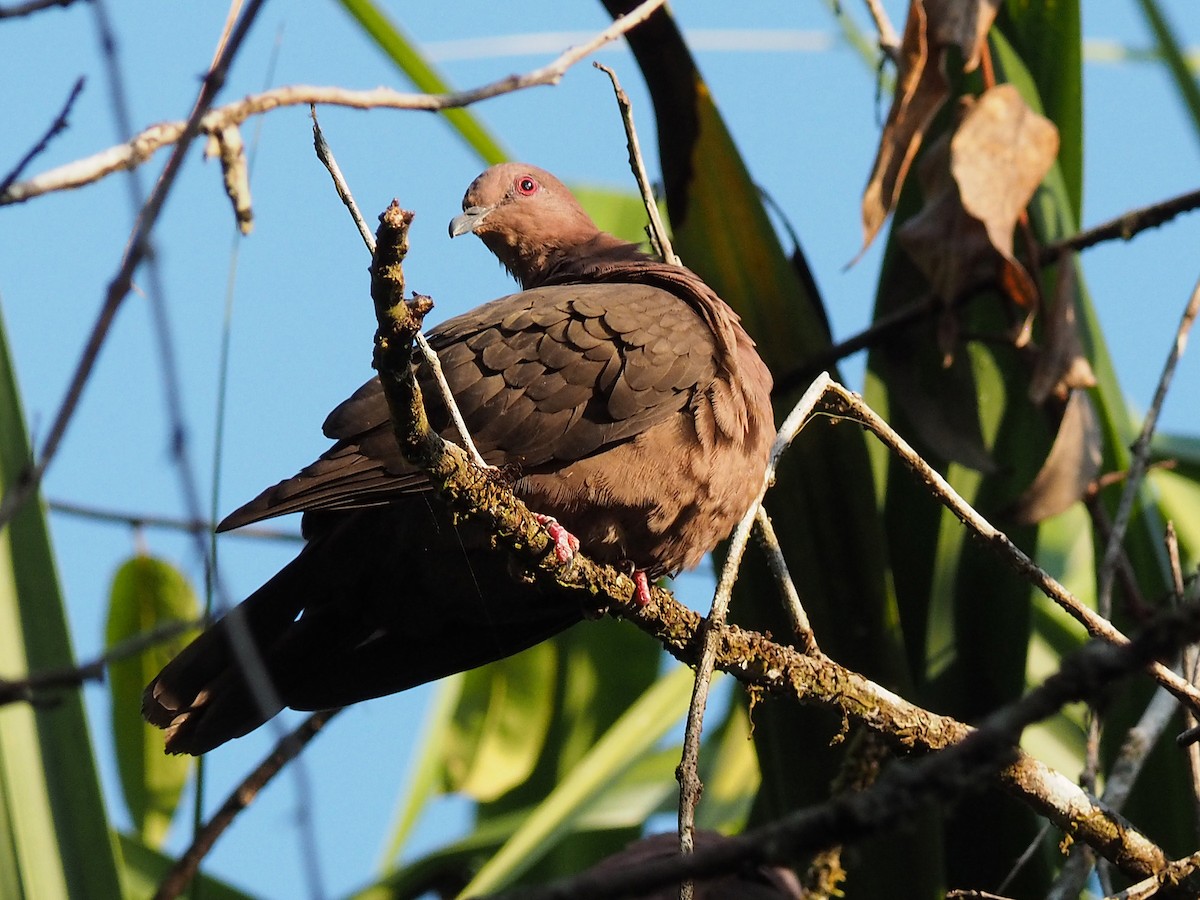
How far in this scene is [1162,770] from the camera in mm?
4387

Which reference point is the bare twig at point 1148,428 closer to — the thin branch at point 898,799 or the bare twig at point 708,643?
the bare twig at point 708,643

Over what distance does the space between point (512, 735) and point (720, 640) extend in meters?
3.20

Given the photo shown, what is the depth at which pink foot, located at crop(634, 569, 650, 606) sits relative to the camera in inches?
127

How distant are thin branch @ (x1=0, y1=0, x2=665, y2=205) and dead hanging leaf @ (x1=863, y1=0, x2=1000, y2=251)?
2.15m

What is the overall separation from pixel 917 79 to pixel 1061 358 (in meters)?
0.96

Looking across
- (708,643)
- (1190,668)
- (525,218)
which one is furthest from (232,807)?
(1190,668)

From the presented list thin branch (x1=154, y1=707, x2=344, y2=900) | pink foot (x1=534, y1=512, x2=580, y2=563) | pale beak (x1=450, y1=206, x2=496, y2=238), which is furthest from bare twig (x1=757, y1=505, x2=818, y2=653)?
pale beak (x1=450, y1=206, x2=496, y2=238)

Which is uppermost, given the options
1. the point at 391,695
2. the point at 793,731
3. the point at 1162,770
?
the point at 391,695

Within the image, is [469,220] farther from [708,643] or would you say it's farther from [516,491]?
[708,643]

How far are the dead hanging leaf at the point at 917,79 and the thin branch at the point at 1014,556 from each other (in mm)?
1040

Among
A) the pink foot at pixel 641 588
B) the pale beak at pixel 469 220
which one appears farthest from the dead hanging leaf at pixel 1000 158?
the pale beak at pixel 469 220

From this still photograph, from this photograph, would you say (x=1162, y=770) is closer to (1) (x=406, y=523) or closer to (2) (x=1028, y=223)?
(2) (x=1028, y=223)

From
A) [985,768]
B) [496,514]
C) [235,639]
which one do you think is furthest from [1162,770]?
[235,639]

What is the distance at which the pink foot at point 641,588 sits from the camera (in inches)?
127
